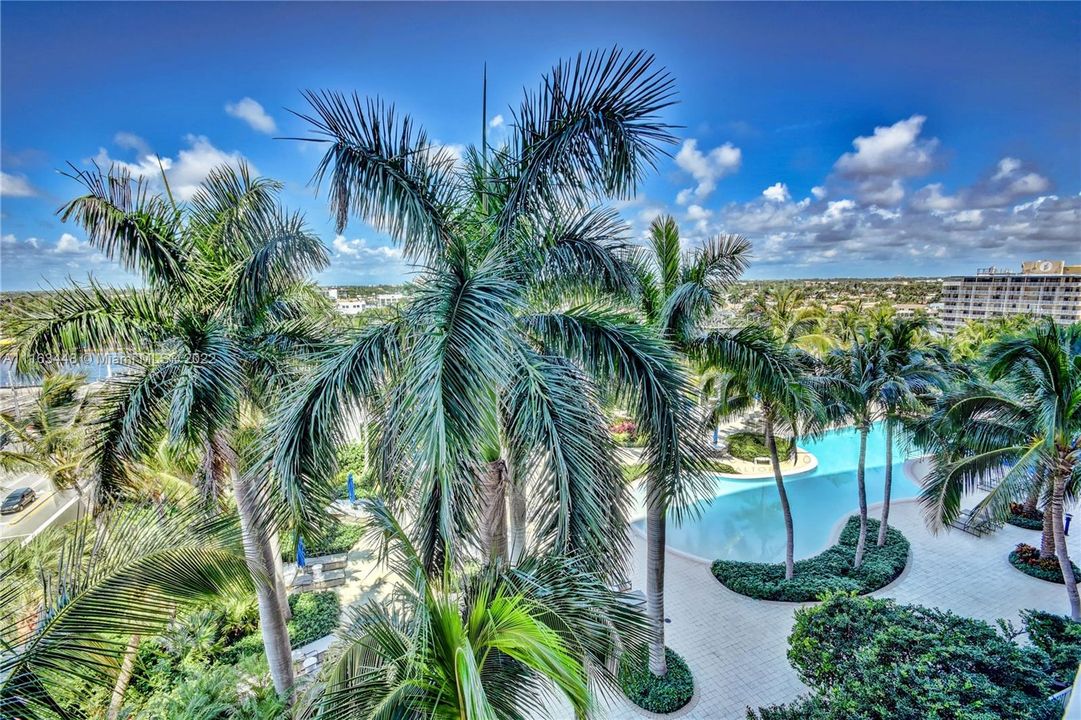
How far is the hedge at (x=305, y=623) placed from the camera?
7.69m

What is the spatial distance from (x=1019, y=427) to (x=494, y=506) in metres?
9.59

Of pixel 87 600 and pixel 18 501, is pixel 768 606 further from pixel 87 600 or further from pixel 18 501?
pixel 18 501

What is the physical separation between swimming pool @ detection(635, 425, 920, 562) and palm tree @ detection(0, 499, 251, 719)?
9.64 metres

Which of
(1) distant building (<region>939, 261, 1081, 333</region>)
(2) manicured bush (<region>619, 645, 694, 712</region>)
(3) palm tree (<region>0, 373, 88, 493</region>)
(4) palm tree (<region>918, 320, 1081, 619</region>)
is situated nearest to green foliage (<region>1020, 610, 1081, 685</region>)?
(4) palm tree (<region>918, 320, 1081, 619</region>)

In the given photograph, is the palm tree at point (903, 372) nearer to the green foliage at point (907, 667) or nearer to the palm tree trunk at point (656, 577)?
the green foliage at point (907, 667)

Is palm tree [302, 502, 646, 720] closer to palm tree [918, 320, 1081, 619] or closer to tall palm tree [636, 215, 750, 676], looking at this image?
tall palm tree [636, 215, 750, 676]

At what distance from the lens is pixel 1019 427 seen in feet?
25.0

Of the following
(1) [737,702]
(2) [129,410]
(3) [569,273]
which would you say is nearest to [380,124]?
(3) [569,273]

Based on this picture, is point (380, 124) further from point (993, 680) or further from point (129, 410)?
point (993, 680)

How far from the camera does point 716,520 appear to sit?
14.1m

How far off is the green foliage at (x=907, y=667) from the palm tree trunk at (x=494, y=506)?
12.2ft

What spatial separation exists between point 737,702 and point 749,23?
13.1m

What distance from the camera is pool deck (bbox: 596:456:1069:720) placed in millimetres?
7051

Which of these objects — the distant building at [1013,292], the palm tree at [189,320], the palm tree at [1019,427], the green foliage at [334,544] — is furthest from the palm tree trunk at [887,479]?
the distant building at [1013,292]
